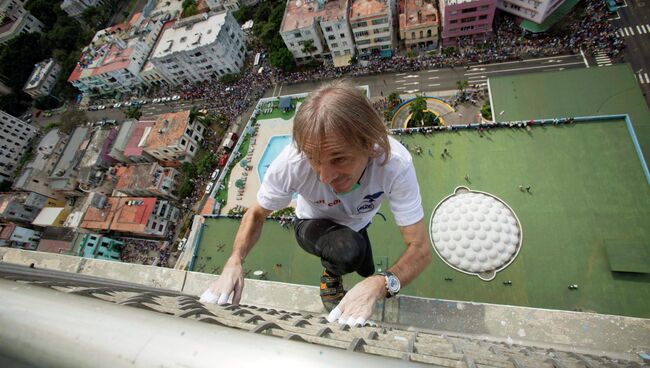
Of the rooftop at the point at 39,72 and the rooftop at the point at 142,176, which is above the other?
the rooftop at the point at 39,72

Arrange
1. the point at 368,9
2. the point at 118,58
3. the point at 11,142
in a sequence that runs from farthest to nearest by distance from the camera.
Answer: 1. the point at 11,142
2. the point at 118,58
3. the point at 368,9

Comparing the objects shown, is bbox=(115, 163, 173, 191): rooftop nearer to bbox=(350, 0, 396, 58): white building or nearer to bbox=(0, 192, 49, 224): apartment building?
bbox=(0, 192, 49, 224): apartment building

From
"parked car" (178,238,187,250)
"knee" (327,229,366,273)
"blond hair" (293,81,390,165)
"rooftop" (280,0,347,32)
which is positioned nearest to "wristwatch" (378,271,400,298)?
"knee" (327,229,366,273)

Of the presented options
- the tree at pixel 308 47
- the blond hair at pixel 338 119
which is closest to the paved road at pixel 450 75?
the tree at pixel 308 47

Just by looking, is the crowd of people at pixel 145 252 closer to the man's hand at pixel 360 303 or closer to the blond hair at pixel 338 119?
the man's hand at pixel 360 303

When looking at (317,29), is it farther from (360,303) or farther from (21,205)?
(21,205)

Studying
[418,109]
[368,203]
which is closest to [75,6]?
[418,109]
